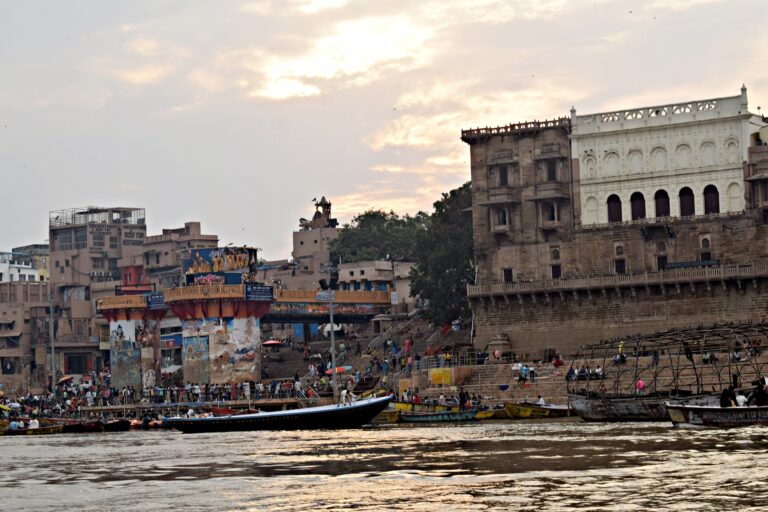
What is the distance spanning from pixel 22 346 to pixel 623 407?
231ft

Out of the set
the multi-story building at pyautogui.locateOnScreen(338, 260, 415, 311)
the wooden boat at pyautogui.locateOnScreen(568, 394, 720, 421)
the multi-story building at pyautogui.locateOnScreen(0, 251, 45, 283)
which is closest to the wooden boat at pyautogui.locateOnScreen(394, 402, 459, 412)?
the wooden boat at pyautogui.locateOnScreen(568, 394, 720, 421)

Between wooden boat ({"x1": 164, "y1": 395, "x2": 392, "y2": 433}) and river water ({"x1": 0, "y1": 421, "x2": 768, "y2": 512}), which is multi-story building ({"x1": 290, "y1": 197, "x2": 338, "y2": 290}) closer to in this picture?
wooden boat ({"x1": 164, "y1": 395, "x2": 392, "y2": 433})

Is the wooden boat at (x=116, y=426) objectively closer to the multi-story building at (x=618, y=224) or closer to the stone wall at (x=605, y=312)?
the stone wall at (x=605, y=312)

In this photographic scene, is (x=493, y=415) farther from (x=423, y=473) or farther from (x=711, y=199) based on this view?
(x=423, y=473)

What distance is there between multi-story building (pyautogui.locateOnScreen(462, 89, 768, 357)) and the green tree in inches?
212

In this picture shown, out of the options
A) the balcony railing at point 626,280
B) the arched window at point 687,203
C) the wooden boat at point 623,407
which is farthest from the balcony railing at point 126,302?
the wooden boat at point 623,407

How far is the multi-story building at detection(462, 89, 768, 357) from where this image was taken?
77.0 m

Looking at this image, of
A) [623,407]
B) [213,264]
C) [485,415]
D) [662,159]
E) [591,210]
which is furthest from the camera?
[213,264]

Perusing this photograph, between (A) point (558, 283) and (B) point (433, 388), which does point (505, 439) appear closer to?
(B) point (433, 388)

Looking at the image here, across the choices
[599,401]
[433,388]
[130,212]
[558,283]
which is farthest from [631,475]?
[130,212]

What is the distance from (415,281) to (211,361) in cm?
1316

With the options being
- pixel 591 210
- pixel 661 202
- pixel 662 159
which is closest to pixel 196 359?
pixel 591 210

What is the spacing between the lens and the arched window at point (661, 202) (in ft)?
262

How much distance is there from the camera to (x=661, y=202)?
263 feet
